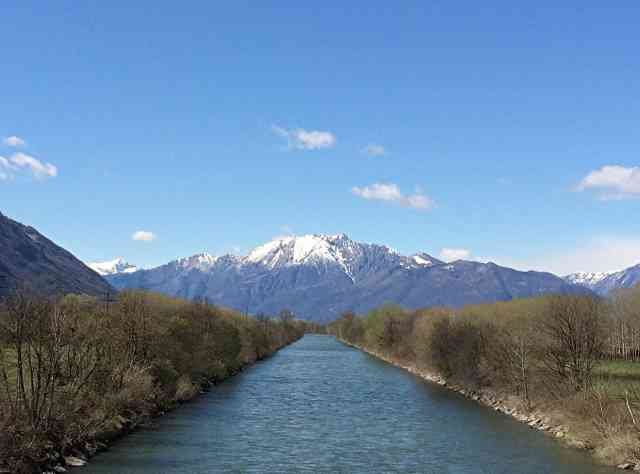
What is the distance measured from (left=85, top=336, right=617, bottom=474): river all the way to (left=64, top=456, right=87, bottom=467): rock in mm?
652

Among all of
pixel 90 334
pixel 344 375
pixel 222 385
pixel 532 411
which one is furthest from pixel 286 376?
pixel 90 334

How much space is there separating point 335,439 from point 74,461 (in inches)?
734

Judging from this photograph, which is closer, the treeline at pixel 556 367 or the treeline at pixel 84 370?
the treeline at pixel 84 370

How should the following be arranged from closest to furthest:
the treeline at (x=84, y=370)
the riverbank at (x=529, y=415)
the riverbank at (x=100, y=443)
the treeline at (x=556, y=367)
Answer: the riverbank at (x=100, y=443) < the treeline at (x=84, y=370) < the treeline at (x=556, y=367) < the riverbank at (x=529, y=415)

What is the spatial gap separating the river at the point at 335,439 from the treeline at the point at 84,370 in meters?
2.28

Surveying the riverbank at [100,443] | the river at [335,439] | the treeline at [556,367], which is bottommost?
the river at [335,439]

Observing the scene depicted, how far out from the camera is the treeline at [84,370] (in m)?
36.1

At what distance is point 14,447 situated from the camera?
107 feet

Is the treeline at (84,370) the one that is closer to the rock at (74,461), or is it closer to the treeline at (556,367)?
the rock at (74,461)

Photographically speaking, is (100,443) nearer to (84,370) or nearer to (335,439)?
(84,370)

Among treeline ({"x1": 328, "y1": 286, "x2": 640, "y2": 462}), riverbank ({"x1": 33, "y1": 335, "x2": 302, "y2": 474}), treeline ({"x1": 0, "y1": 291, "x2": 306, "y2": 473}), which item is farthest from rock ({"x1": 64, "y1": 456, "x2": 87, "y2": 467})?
treeline ({"x1": 328, "y1": 286, "x2": 640, "y2": 462})

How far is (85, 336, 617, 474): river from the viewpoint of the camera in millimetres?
39344

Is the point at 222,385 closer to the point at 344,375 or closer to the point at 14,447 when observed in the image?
the point at 344,375

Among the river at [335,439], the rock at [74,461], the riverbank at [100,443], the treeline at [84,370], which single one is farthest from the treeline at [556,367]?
the treeline at [84,370]
